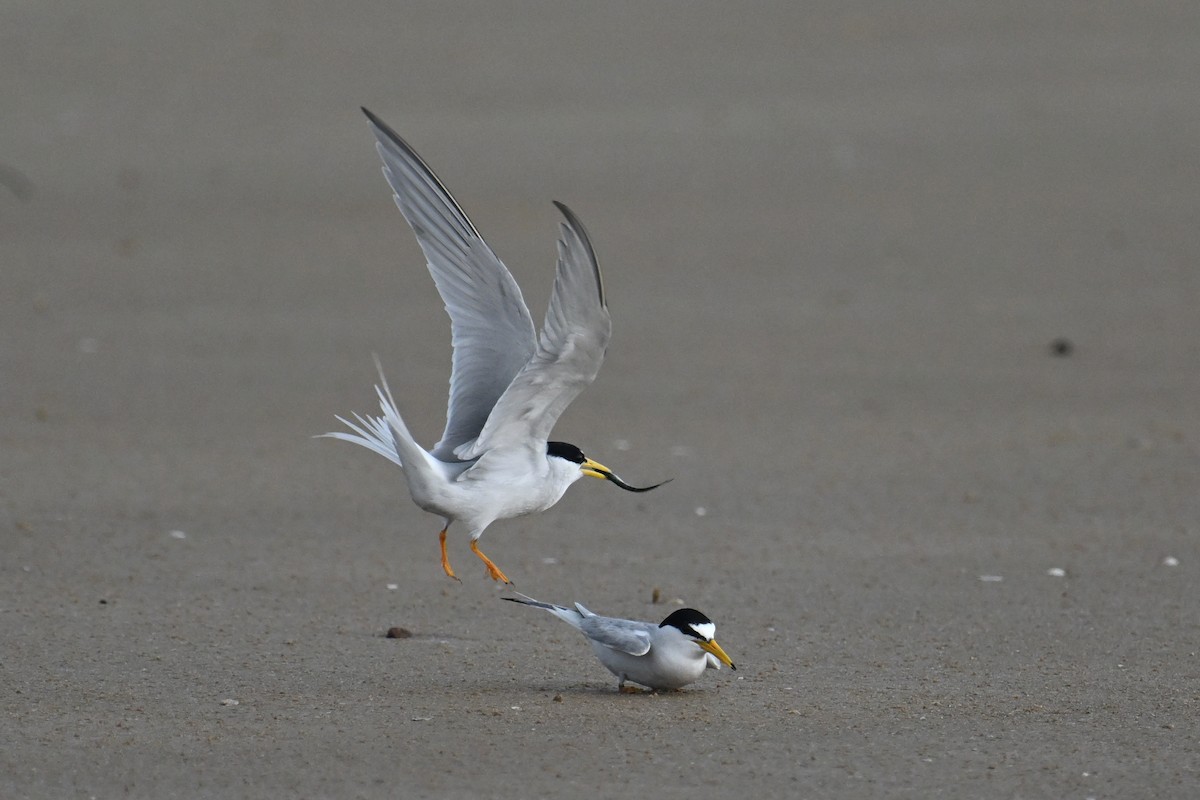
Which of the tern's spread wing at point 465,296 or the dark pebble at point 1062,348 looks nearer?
the tern's spread wing at point 465,296

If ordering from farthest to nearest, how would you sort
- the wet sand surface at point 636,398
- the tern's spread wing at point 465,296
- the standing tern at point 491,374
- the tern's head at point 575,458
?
the tern's spread wing at point 465,296 < the tern's head at point 575,458 < the standing tern at point 491,374 < the wet sand surface at point 636,398

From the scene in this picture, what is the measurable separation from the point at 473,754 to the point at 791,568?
2.71 meters

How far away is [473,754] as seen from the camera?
15.4ft

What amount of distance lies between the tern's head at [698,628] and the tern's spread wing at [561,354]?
2.62 ft

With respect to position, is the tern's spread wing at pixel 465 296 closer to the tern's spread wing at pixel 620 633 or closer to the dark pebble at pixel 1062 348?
the tern's spread wing at pixel 620 633

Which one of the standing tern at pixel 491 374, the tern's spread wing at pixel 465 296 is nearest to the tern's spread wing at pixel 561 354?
the standing tern at pixel 491 374

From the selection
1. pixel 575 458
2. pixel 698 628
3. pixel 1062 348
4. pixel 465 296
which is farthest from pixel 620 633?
pixel 1062 348

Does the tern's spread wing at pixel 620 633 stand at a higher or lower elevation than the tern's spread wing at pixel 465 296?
lower

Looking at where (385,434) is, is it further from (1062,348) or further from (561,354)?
(1062,348)

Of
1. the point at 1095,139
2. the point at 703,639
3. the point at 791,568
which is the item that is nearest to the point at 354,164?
the point at 1095,139

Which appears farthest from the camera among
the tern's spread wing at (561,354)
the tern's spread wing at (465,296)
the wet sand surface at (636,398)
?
the tern's spread wing at (465,296)

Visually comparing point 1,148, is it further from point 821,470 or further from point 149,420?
point 821,470

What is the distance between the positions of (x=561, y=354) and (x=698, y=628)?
978mm

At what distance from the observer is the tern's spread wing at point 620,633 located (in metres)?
5.17
